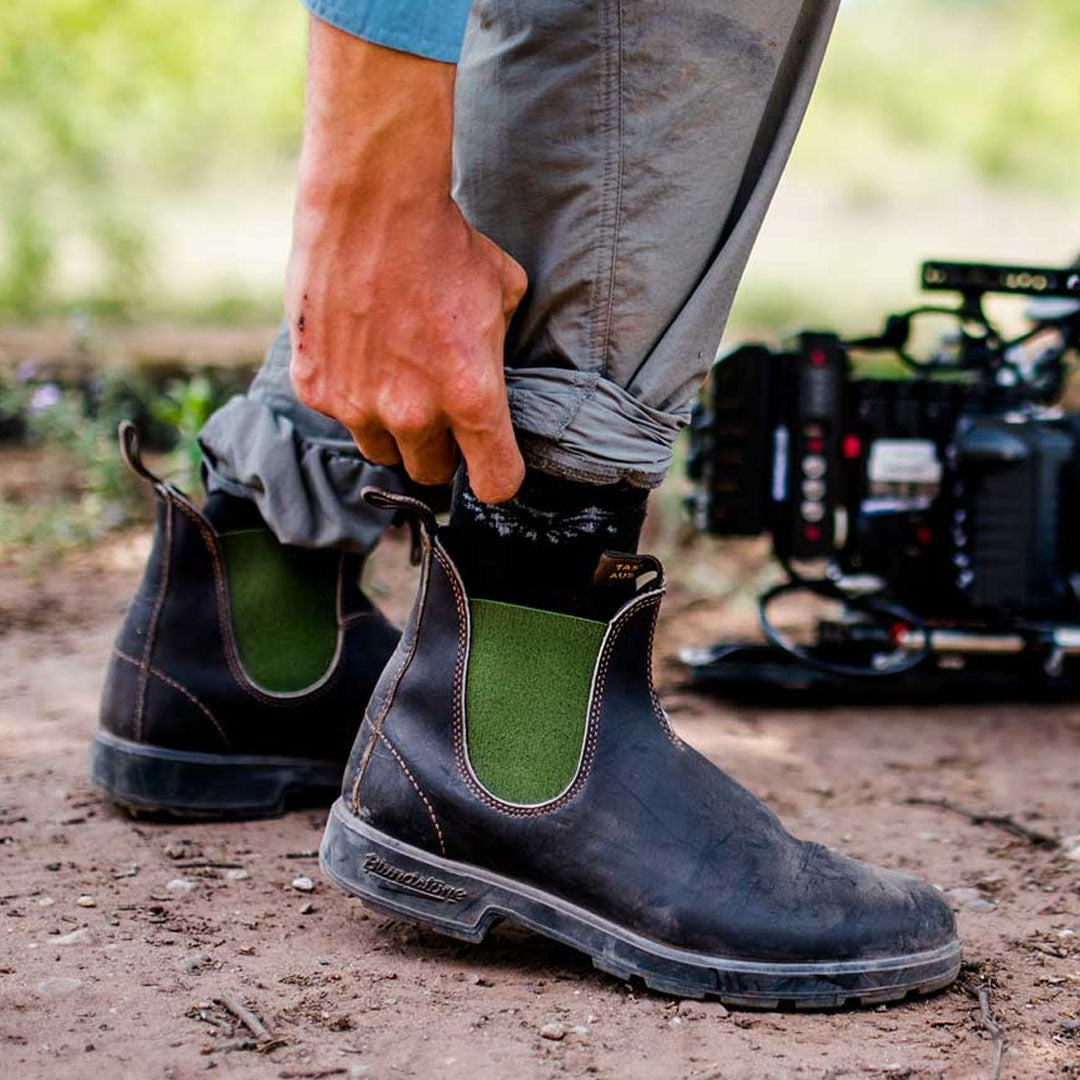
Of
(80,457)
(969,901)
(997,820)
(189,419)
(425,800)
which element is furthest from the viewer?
(80,457)

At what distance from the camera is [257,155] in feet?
23.1

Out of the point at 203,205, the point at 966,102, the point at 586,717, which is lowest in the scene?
the point at 586,717

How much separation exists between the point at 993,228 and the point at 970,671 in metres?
5.98

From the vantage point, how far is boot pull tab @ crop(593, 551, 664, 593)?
1241 millimetres

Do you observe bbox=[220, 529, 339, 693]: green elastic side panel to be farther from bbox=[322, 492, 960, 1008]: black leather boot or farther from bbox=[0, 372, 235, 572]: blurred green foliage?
bbox=[0, 372, 235, 572]: blurred green foliage

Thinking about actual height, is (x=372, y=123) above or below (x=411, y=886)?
above

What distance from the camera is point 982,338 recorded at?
2432 mm

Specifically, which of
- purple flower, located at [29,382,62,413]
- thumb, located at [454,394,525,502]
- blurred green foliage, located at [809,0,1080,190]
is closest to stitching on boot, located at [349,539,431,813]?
thumb, located at [454,394,525,502]

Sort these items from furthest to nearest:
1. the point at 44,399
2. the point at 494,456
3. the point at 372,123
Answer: the point at 44,399 → the point at 494,456 → the point at 372,123

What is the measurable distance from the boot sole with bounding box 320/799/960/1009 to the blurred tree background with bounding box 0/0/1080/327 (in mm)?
3390

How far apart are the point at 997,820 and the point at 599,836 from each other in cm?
75

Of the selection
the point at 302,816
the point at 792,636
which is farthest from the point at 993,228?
the point at 302,816

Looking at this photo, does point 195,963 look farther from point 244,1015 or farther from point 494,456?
point 494,456

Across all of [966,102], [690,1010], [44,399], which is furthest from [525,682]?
[966,102]
